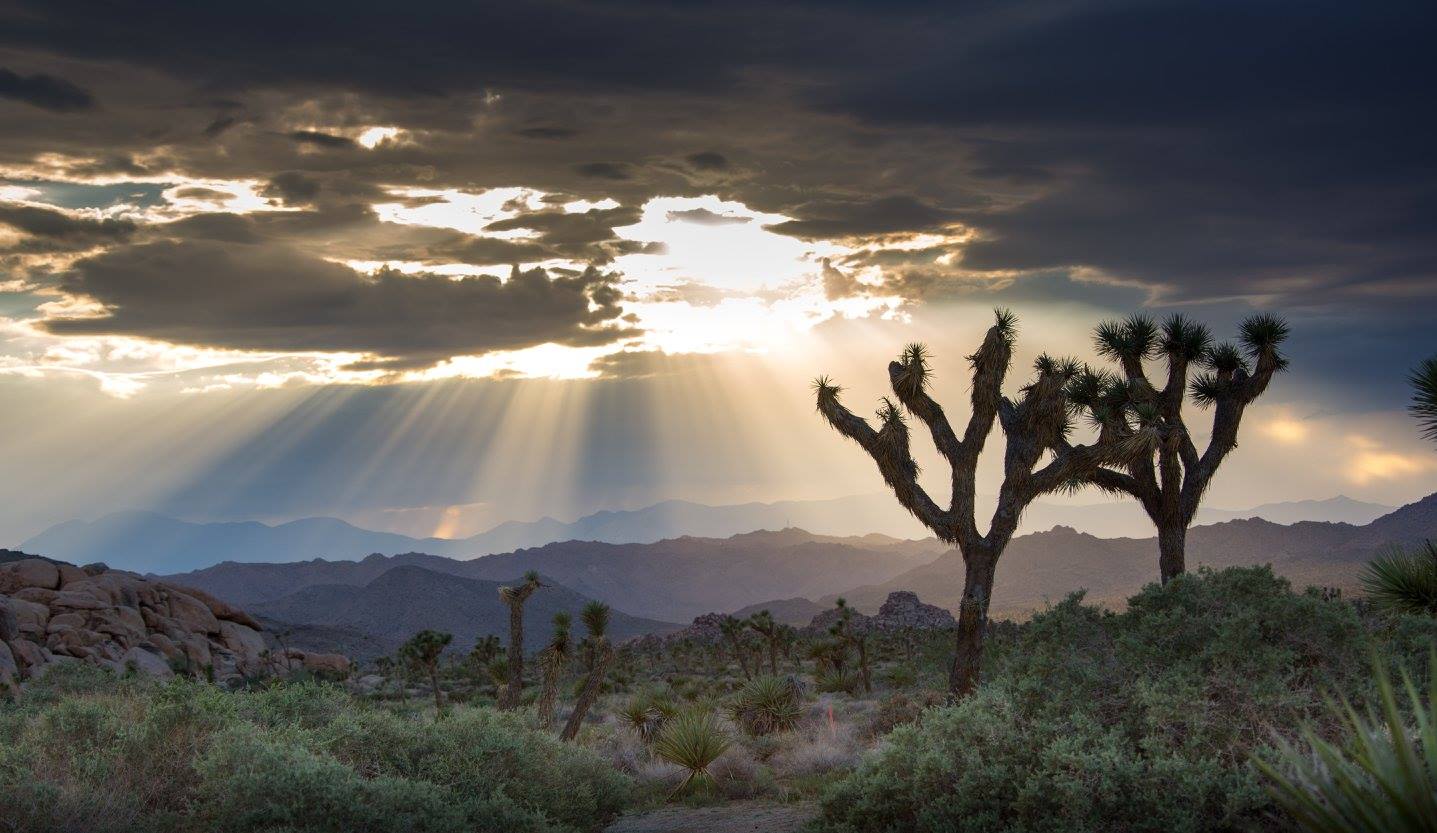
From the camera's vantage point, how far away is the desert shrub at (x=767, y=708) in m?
26.7

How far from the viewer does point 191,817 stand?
12203 millimetres

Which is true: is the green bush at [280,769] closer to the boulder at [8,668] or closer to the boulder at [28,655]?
the boulder at [8,668]

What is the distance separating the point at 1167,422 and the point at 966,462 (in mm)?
9080

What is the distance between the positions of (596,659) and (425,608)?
12786cm

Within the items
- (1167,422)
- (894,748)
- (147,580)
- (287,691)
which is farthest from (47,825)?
(147,580)

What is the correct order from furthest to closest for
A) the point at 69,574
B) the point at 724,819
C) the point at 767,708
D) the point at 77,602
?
the point at 69,574
the point at 77,602
the point at 767,708
the point at 724,819

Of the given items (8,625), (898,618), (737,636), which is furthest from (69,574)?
(898,618)

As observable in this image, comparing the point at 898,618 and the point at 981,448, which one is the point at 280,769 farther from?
the point at 898,618

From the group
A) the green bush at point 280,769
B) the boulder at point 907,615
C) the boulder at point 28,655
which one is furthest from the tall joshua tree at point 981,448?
the boulder at point 907,615

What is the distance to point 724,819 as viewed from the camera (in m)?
17.2

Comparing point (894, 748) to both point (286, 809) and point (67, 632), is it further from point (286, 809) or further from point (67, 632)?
point (67, 632)

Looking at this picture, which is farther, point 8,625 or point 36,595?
point 36,595

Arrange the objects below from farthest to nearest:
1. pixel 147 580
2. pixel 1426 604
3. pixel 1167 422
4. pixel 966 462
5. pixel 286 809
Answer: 1. pixel 147 580
2. pixel 1167 422
3. pixel 966 462
4. pixel 1426 604
5. pixel 286 809

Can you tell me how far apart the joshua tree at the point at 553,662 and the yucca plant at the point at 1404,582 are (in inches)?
596
